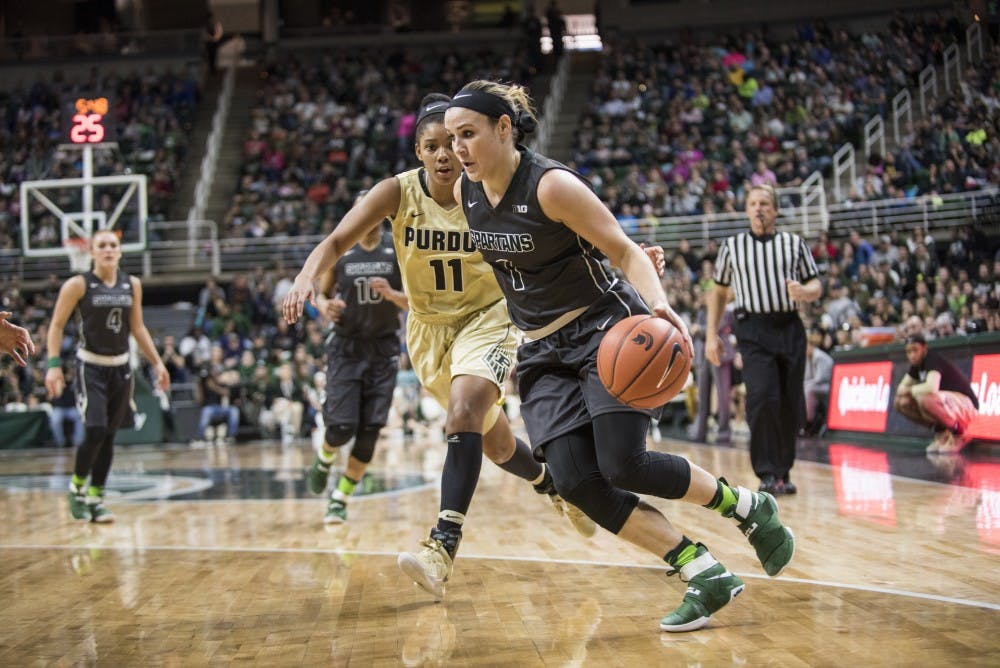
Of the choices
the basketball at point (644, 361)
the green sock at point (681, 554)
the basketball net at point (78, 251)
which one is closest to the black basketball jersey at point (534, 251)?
the basketball at point (644, 361)

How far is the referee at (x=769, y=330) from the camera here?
6.87 metres

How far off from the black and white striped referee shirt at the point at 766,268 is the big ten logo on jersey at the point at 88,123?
1170 centimetres

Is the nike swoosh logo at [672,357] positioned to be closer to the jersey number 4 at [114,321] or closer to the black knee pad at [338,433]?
the black knee pad at [338,433]

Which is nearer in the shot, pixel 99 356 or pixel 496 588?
pixel 496 588

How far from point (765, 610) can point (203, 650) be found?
191 centimetres

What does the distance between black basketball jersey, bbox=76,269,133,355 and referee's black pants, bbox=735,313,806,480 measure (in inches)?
168

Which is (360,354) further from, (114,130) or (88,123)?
(114,130)

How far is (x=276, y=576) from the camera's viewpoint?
4.84 m

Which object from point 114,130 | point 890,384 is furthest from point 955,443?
point 114,130

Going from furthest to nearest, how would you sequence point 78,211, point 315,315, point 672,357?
1. point 315,315
2. point 78,211
3. point 672,357

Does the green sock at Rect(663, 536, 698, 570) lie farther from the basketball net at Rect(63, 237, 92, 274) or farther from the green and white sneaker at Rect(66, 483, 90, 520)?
the basketball net at Rect(63, 237, 92, 274)

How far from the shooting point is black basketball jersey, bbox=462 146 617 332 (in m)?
3.76

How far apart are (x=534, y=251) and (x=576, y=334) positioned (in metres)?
0.33

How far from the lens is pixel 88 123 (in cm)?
1577
